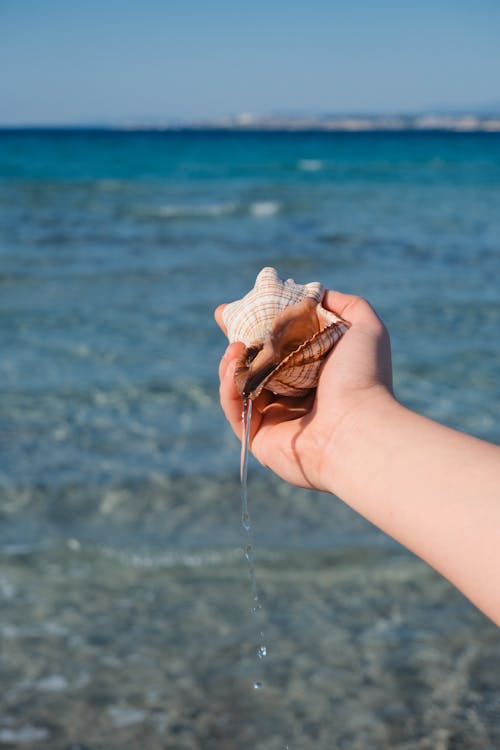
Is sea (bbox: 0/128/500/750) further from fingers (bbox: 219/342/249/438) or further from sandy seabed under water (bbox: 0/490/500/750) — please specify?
fingers (bbox: 219/342/249/438)

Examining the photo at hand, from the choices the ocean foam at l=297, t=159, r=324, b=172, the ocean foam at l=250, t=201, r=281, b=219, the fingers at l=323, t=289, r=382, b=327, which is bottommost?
the ocean foam at l=297, t=159, r=324, b=172

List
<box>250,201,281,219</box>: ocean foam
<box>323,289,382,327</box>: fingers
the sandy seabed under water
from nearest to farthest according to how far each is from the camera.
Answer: <box>323,289,382,327</box>: fingers
the sandy seabed under water
<box>250,201,281,219</box>: ocean foam

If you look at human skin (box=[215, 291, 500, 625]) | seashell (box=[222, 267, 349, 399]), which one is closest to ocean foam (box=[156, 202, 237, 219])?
seashell (box=[222, 267, 349, 399])

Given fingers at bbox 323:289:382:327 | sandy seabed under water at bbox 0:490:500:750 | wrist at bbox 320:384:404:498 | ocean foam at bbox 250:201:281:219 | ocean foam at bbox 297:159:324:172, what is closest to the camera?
wrist at bbox 320:384:404:498

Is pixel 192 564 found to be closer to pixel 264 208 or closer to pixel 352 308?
pixel 352 308

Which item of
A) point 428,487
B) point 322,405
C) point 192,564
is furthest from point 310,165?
point 428,487

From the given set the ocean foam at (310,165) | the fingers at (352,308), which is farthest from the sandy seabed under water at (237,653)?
the ocean foam at (310,165)

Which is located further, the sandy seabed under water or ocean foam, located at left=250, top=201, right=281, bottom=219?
ocean foam, located at left=250, top=201, right=281, bottom=219
